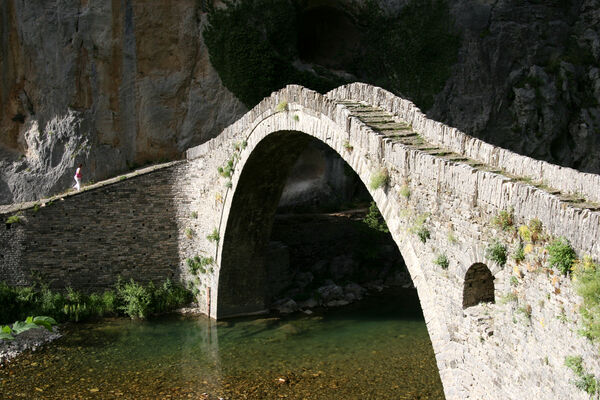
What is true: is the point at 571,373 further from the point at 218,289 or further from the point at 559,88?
the point at 559,88

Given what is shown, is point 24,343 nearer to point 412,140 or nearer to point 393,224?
point 393,224

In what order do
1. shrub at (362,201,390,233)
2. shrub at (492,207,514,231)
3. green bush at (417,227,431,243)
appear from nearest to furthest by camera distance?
shrub at (492,207,514,231) → green bush at (417,227,431,243) → shrub at (362,201,390,233)

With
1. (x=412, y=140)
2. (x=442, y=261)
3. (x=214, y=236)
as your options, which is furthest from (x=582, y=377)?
(x=214, y=236)

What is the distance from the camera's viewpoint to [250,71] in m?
19.2

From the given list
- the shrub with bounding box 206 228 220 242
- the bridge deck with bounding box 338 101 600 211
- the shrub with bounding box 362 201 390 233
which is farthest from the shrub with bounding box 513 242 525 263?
the shrub with bounding box 362 201 390 233

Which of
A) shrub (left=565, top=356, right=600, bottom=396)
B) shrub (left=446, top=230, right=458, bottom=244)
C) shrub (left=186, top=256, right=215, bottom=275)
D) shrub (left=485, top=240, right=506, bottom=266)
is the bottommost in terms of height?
shrub (left=565, top=356, right=600, bottom=396)

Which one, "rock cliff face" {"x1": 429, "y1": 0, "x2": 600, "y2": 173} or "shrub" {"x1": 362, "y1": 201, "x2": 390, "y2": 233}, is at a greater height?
"rock cliff face" {"x1": 429, "y1": 0, "x2": 600, "y2": 173}

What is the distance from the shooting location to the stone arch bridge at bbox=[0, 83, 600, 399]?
582cm

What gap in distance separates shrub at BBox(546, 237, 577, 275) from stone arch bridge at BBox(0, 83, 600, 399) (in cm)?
8

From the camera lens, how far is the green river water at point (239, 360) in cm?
1097

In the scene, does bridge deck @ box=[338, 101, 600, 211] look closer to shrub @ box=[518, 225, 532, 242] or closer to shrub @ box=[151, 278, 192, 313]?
shrub @ box=[518, 225, 532, 242]

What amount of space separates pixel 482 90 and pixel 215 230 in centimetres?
1086

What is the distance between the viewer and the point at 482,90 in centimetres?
2092

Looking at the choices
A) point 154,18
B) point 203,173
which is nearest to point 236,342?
point 203,173
